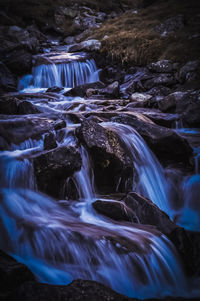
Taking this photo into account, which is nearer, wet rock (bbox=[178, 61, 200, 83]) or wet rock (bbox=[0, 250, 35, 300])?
wet rock (bbox=[0, 250, 35, 300])

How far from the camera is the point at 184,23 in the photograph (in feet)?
50.8

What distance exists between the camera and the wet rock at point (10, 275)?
7.73ft

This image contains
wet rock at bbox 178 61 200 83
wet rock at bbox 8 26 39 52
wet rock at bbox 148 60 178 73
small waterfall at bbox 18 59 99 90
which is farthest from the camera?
wet rock at bbox 8 26 39 52

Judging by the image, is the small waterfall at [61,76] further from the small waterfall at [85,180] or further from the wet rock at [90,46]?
the small waterfall at [85,180]

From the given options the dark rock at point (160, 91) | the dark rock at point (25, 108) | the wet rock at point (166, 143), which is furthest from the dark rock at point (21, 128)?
the dark rock at point (160, 91)

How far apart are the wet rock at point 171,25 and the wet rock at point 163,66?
4377 mm

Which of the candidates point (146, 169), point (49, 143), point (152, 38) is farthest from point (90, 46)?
point (146, 169)

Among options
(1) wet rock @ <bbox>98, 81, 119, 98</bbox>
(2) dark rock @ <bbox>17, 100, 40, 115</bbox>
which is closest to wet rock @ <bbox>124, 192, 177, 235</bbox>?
(2) dark rock @ <bbox>17, 100, 40, 115</bbox>

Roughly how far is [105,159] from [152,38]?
1268 cm

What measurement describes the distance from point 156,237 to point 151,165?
2.50m

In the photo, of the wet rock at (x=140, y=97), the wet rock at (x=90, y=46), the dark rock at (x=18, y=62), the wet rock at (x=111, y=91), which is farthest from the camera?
the wet rock at (x=90, y=46)

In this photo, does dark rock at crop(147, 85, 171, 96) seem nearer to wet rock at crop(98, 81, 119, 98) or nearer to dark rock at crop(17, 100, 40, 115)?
wet rock at crop(98, 81, 119, 98)

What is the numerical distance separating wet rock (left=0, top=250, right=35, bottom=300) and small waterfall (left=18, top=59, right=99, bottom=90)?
1166 cm

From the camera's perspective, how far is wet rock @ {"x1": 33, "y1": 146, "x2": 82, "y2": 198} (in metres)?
4.50
